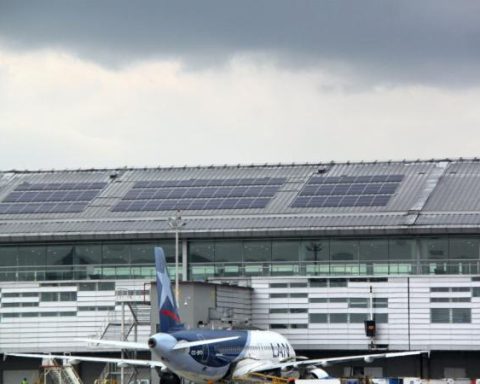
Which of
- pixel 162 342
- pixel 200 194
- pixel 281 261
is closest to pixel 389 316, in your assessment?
pixel 281 261

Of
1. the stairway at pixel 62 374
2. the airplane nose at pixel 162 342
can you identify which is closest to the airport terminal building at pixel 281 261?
the stairway at pixel 62 374

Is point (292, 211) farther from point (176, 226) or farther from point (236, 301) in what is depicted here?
point (176, 226)

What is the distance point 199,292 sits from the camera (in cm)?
11294

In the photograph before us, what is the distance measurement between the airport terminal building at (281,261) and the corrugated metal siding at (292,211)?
170mm

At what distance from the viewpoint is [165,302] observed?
99812 millimetres

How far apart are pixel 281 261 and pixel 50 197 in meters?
22.8

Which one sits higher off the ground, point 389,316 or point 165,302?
point 165,302

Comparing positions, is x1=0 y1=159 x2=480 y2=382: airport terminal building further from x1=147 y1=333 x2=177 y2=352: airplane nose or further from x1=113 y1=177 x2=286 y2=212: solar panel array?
x1=147 y1=333 x2=177 y2=352: airplane nose

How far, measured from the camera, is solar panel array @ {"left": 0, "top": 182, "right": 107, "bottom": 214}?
131500mm

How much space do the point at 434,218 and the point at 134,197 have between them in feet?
87.2

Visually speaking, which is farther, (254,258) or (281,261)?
(254,258)

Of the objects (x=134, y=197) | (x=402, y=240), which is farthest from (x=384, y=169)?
(x=134, y=197)

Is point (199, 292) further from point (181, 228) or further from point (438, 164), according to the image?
point (438, 164)

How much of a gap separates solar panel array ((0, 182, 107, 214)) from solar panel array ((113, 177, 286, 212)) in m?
3.54
